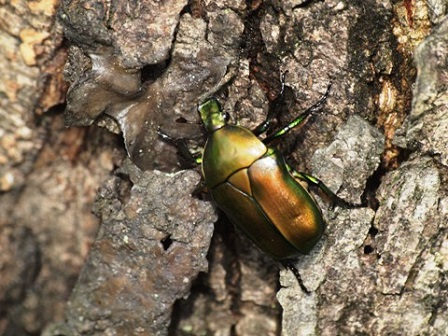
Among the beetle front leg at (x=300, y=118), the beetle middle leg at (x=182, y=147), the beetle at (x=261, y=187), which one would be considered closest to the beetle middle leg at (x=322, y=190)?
the beetle at (x=261, y=187)

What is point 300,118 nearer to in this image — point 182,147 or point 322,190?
point 322,190

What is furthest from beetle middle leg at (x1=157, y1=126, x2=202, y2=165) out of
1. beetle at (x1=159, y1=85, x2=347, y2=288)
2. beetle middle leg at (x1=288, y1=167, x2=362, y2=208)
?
beetle middle leg at (x1=288, y1=167, x2=362, y2=208)

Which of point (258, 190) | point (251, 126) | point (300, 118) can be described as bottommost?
point (258, 190)

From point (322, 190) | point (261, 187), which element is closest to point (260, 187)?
point (261, 187)

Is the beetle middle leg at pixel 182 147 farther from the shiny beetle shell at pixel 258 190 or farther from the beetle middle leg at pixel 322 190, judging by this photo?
the beetle middle leg at pixel 322 190

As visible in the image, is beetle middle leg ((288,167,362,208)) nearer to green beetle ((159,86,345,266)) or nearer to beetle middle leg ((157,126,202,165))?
green beetle ((159,86,345,266))

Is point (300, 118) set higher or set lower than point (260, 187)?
higher

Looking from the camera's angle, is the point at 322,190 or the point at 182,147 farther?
the point at 182,147

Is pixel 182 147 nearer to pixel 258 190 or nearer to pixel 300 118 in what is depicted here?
pixel 258 190
